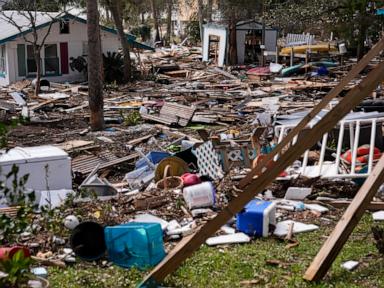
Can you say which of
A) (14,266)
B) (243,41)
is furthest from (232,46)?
(14,266)

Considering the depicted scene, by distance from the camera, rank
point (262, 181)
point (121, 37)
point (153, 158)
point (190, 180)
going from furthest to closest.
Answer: point (121, 37) < point (153, 158) < point (190, 180) < point (262, 181)

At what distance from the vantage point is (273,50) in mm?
39906

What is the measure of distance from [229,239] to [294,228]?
971mm

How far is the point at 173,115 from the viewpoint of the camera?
1989cm

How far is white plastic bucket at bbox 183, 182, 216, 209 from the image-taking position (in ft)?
29.9

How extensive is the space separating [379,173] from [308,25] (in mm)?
33902

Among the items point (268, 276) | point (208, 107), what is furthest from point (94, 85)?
point (268, 276)

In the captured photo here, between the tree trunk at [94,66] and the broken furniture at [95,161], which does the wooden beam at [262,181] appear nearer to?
the broken furniture at [95,161]

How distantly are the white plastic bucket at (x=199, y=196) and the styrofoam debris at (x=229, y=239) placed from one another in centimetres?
110

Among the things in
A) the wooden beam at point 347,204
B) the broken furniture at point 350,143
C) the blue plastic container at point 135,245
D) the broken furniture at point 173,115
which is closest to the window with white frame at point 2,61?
the broken furniture at point 173,115

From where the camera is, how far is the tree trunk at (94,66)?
17781 millimetres

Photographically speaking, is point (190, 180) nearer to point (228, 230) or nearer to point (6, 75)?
point (228, 230)

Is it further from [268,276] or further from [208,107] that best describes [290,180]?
[208,107]

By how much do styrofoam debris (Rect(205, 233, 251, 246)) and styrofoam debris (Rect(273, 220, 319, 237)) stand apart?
0.46 metres
